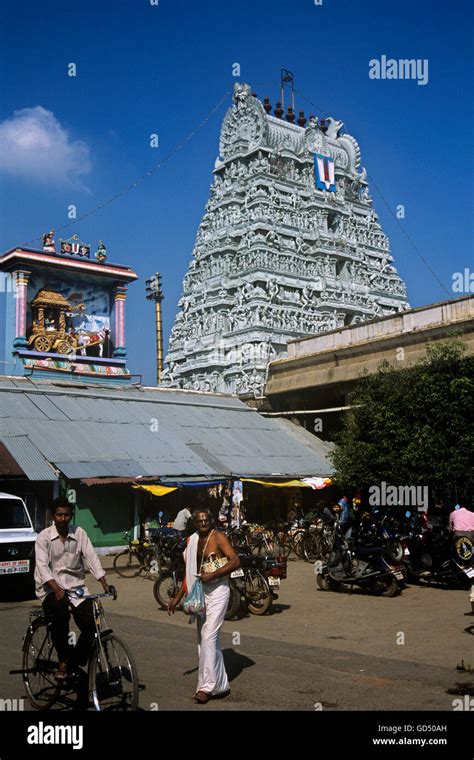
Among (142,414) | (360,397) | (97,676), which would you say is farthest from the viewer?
(142,414)

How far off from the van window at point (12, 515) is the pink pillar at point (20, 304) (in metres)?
33.0

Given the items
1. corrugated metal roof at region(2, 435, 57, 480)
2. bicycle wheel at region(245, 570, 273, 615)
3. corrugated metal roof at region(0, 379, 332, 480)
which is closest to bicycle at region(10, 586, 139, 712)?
bicycle wheel at region(245, 570, 273, 615)

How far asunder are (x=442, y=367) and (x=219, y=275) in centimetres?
4176

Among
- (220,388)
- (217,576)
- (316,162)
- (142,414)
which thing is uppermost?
(316,162)

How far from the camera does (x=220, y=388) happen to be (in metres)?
57.5

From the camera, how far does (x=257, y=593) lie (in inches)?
482

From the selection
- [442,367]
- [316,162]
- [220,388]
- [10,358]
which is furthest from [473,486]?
[316,162]

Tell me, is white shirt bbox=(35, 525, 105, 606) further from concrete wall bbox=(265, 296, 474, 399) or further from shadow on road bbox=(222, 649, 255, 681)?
concrete wall bbox=(265, 296, 474, 399)

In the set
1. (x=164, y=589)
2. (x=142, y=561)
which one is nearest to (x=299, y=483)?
(x=142, y=561)

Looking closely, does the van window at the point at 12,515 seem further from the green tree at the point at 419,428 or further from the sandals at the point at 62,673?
the green tree at the point at 419,428

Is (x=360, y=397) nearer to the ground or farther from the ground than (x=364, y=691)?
farther from the ground

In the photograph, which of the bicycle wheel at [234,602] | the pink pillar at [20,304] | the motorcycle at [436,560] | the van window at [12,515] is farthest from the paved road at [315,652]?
the pink pillar at [20,304]

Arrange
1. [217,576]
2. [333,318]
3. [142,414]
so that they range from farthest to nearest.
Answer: [333,318] → [142,414] → [217,576]
